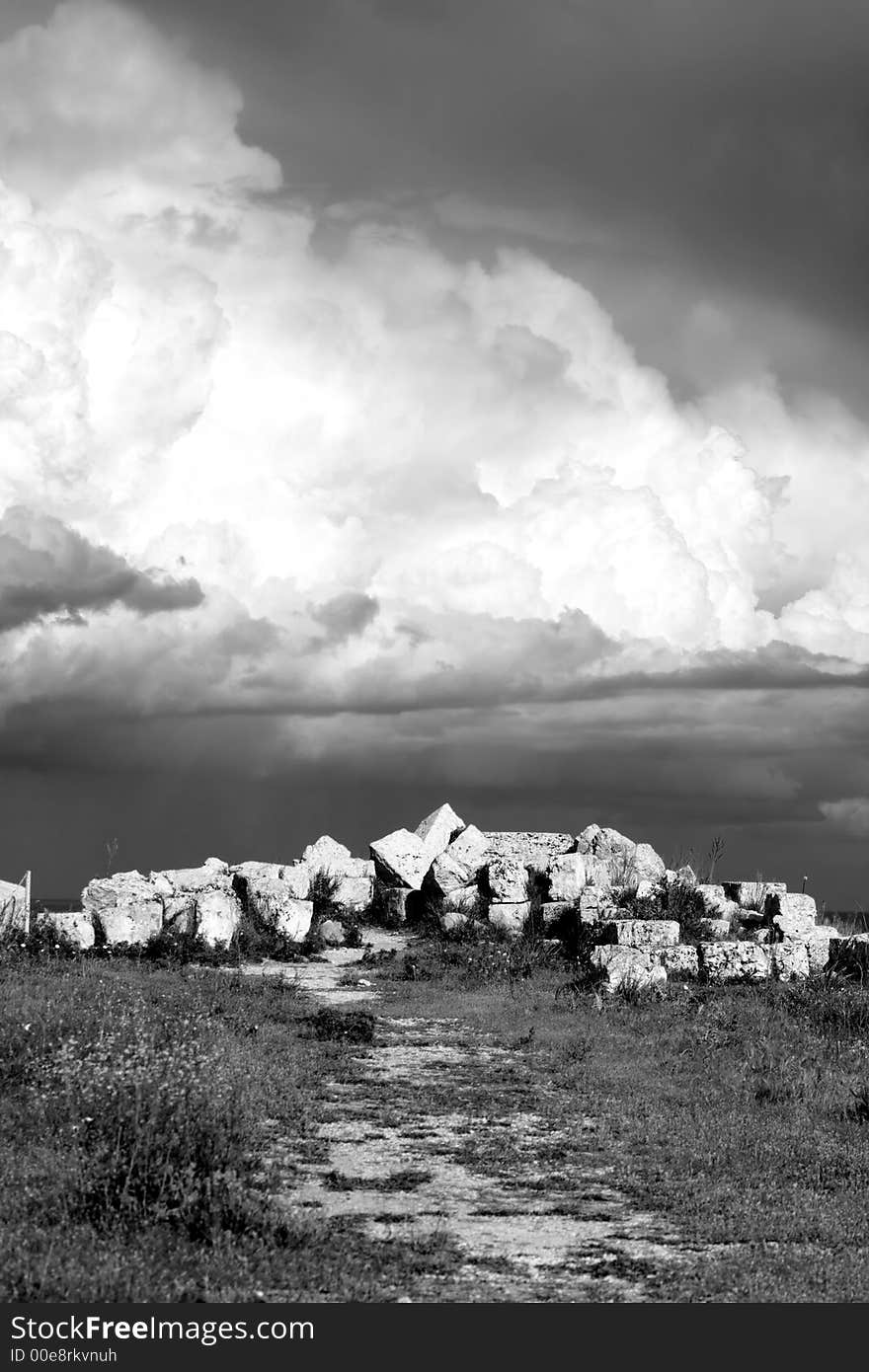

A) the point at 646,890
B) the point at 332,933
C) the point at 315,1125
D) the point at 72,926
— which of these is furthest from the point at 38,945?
the point at 646,890

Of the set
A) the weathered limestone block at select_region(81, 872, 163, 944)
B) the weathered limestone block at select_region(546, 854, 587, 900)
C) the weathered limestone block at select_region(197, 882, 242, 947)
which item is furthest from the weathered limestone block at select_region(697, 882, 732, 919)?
the weathered limestone block at select_region(81, 872, 163, 944)

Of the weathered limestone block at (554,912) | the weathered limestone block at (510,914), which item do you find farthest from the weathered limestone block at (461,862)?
the weathered limestone block at (554,912)

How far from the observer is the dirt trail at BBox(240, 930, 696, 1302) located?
9930 millimetres

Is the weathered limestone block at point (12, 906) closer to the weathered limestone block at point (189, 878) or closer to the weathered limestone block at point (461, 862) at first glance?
the weathered limestone block at point (189, 878)

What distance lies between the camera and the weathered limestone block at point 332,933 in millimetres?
31684

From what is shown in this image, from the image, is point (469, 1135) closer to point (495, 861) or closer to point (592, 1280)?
point (592, 1280)

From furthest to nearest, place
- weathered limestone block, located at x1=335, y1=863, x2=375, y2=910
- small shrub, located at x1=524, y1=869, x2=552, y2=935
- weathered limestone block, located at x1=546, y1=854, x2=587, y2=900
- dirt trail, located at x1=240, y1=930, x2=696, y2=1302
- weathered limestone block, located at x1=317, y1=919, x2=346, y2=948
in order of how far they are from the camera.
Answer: weathered limestone block, located at x1=335, y1=863, x2=375, y2=910, weathered limestone block, located at x1=546, y1=854, x2=587, y2=900, small shrub, located at x1=524, y1=869, x2=552, y2=935, weathered limestone block, located at x1=317, y1=919, x2=346, y2=948, dirt trail, located at x1=240, y1=930, x2=696, y2=1302

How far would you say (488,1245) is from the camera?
1056 cm

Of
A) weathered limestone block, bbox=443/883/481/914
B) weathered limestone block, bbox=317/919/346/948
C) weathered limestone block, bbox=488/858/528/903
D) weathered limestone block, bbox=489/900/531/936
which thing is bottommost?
weathered limestone block, bbox=317/919/346/948

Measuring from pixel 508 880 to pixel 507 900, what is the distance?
521mm

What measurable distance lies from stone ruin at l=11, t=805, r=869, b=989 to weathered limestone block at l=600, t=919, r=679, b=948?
2 cm

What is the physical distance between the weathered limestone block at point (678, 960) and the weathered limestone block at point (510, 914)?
20.9 feet

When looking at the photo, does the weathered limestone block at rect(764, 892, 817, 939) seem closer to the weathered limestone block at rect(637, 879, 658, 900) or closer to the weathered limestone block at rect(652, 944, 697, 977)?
the weathered limestone block at rect(637, 879, 658, 900)

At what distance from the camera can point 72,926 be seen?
28.1 metres
